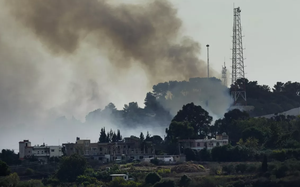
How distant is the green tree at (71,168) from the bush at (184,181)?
42.8 ft

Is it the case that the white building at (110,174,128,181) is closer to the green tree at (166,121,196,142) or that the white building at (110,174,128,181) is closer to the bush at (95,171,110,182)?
the bush at (95,171,110,182)

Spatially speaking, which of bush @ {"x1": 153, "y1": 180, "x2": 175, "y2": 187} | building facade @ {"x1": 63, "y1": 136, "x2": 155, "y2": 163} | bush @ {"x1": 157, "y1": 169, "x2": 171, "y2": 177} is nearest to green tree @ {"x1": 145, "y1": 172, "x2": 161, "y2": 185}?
bush @ {"x1": 153, "y1": 180, "x2": 175, "y2": 187}

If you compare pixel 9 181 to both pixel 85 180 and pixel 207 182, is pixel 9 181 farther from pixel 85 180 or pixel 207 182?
pixel 207 182

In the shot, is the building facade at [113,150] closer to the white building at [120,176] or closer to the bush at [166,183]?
the white building at [120,176]

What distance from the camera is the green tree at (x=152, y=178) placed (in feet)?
247

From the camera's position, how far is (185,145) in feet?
325

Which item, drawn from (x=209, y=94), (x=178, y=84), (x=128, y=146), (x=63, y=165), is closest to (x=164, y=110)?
(x=178, y=84)

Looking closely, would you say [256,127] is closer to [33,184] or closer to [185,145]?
[185,145]

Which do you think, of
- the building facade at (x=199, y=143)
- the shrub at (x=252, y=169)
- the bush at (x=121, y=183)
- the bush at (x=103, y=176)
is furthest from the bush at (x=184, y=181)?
the building facade at (x=199, y=143)

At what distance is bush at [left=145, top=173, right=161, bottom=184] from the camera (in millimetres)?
75188

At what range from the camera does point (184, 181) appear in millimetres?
73938

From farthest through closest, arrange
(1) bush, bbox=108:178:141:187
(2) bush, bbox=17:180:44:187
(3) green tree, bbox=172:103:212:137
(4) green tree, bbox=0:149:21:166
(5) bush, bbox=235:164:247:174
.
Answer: (3) green tree, bbox=172:103:212:137
(4) green tree, bbox=0:149:21:166
(5) bush, bbox=235:164:247:174
(1) bush, bbox=108:178:141:187
(2) bush, bbox=17:180:44:187

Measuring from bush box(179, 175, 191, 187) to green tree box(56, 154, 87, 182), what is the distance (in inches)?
514

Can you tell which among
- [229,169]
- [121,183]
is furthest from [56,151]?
[229,169]
